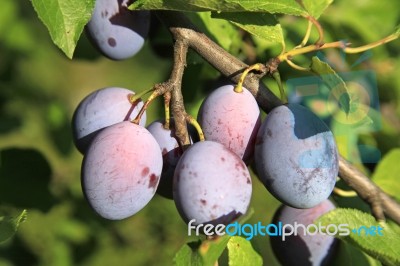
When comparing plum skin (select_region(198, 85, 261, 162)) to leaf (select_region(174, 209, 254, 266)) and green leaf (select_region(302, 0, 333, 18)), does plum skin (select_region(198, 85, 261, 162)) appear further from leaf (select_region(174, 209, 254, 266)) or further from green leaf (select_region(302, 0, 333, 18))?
green leaf (select_region(302, 0, 333, 18))

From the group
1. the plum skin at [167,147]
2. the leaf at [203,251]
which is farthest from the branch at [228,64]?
the leaf at [203,251]

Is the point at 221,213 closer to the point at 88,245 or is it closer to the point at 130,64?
the point at 88,245

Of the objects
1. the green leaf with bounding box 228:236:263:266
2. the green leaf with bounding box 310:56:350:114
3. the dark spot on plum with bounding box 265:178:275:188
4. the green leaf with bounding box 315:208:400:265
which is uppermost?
the green leaf with bounding box 310:56:350:114

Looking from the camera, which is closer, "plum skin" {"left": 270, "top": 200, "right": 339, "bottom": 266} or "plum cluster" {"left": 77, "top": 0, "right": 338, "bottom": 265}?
"plum cluster" {"left": 77, "top": 0, "right": 338, "bottom": 265}

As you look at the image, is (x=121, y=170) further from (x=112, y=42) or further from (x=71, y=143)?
(x=71, y=143)

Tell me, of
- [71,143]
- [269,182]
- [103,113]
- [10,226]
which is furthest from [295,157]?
[71,143]

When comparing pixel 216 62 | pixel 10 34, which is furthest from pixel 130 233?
pixel 216 62

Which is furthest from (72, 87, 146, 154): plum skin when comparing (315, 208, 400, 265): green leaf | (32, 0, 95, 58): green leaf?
(315, 208, 400, 265): green leaf
